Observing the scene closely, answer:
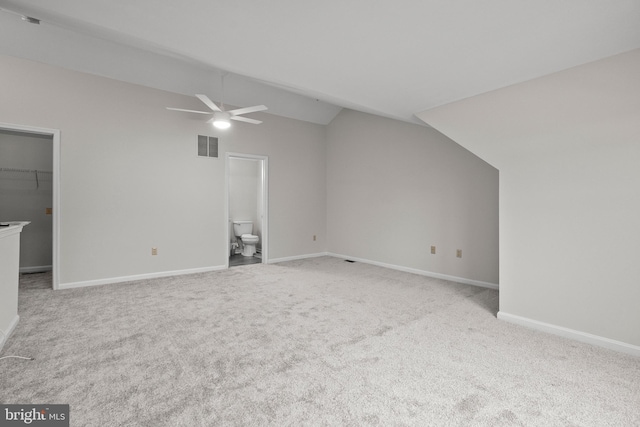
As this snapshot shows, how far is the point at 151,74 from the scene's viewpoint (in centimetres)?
418

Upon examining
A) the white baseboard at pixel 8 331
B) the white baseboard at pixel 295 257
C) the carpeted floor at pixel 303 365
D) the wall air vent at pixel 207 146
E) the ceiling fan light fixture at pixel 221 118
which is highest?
the ceiling fan light fixture at pixel 221 118

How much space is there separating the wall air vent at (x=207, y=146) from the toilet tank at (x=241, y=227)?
2087 mm

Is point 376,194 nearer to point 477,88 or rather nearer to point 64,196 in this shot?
point 477,88

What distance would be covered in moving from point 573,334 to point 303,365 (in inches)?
88.6

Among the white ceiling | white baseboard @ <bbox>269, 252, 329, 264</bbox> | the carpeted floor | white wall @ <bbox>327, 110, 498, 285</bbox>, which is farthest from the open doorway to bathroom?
the white ceiling

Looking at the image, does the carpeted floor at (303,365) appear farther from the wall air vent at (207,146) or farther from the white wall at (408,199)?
the wall air vent at (207,146)

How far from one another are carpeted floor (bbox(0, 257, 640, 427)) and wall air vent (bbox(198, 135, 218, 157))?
7.61 feet

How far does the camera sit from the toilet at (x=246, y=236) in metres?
6.28

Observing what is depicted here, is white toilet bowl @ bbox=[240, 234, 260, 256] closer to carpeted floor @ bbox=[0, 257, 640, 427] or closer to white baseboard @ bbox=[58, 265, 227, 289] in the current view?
white baseboard @ bbox=[58, 265, 227, 289]

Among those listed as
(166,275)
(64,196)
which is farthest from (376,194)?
(64,196)

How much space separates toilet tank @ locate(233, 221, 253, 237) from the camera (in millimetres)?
6711

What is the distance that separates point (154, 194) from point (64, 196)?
100 centimetres

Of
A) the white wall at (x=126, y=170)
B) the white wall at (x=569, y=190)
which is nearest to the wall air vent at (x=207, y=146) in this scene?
the white wall at (x=126, y=170)

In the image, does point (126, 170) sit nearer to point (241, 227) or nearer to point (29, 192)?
point (29, 192)
